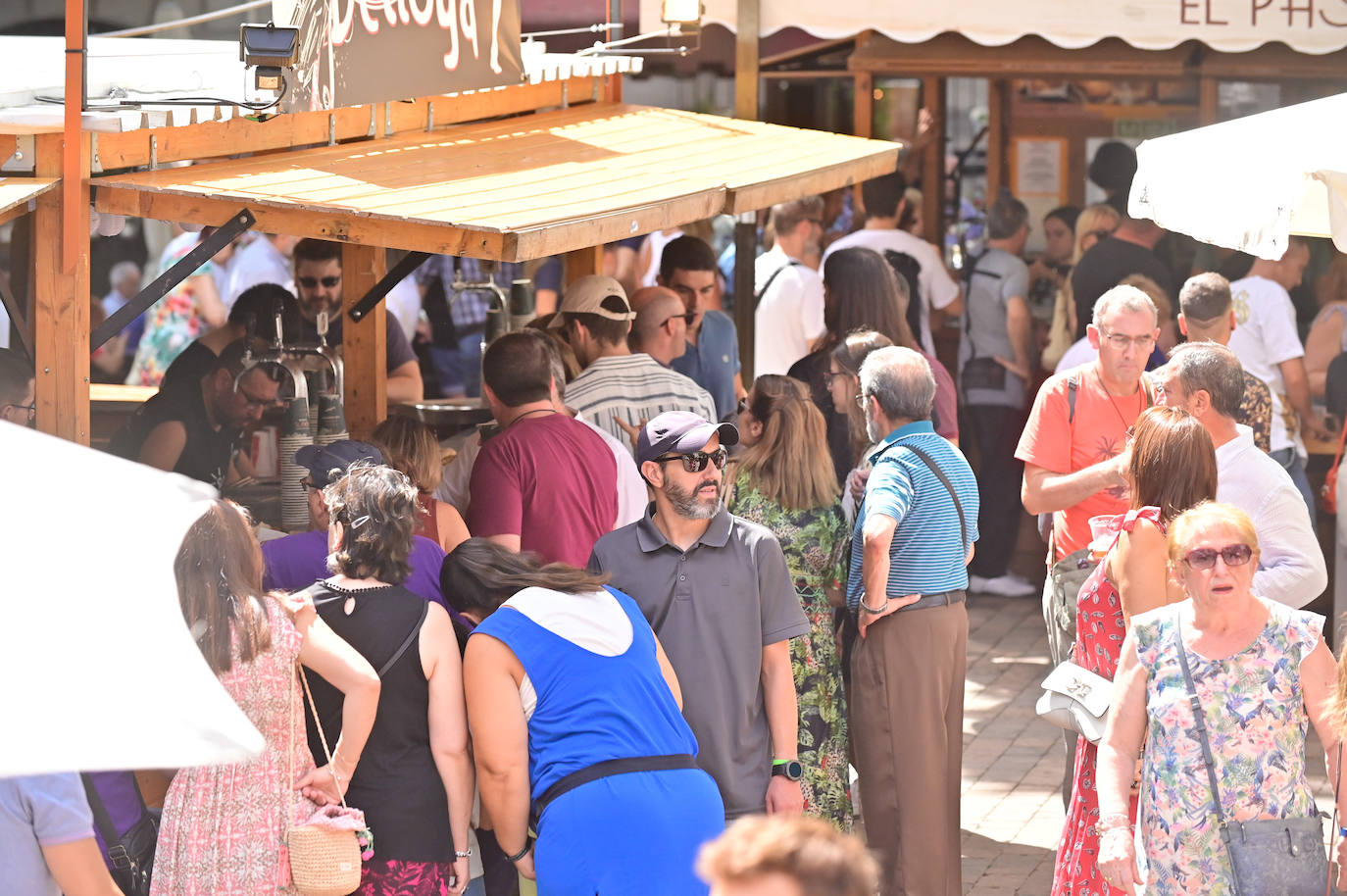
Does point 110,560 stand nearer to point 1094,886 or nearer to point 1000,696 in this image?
point 1094,886

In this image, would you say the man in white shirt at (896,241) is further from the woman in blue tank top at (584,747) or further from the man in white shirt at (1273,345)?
the woman in blue tank top at (584,747)

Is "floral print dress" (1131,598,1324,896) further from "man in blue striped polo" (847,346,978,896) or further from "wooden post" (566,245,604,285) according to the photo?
"wooden post" (566,245,604,285)

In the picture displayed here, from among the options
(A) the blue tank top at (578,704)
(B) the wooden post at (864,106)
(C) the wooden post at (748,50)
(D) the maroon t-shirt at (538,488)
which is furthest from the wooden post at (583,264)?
(A) the blue tank top at (578,704)

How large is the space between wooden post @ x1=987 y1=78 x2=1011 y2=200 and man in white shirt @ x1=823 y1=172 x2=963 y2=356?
4.69ft

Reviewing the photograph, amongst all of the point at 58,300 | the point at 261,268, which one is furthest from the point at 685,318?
the point at 261,268

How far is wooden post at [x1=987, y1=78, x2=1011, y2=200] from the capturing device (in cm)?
1085

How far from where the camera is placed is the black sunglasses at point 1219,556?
12.9 ft

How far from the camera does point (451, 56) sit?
18.0ft

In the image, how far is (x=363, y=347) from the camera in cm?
654

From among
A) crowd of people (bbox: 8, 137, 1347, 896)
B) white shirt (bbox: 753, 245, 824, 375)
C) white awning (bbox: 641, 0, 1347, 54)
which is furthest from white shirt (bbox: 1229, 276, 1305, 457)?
white shirt (bbox: 753, 245, 824, 375)

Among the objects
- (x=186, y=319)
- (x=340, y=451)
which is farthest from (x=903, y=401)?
(x=186, y=319)

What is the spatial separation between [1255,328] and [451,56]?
4463mm

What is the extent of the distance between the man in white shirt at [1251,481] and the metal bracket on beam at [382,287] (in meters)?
2.74

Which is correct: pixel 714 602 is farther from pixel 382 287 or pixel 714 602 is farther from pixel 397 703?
pixel 382 287
